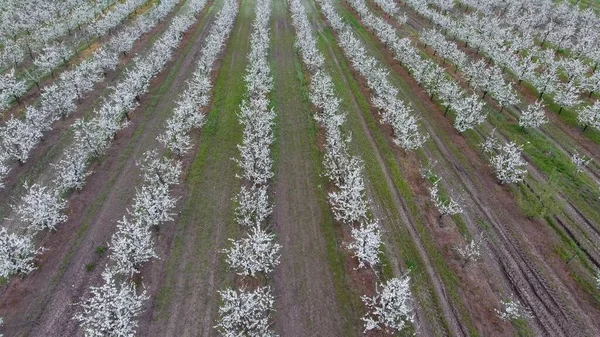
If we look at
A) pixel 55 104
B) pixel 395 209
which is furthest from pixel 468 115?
pixel 55 104

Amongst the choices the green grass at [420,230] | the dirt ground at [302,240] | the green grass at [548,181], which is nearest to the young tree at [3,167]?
the dirt ground at [302,240]

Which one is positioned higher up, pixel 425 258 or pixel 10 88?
pixel 10 88

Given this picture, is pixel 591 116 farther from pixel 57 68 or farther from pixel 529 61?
pixel 57 68

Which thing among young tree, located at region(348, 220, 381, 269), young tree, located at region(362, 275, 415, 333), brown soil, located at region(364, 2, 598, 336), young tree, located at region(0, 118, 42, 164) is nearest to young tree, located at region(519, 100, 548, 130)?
brown soil, located at region(364, 2, 598, 336)

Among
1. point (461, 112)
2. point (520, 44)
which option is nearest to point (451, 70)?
point (520, 44)

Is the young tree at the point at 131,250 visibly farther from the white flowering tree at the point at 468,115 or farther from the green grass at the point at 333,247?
the white flowering tree at the point at 468,115

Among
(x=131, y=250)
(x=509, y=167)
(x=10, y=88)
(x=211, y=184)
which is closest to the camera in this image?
(x=131, y=250)

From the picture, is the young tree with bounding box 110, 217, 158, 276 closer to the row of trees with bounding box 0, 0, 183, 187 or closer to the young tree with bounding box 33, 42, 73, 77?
the row of trees with bounding box 0, 0, 183, 187
